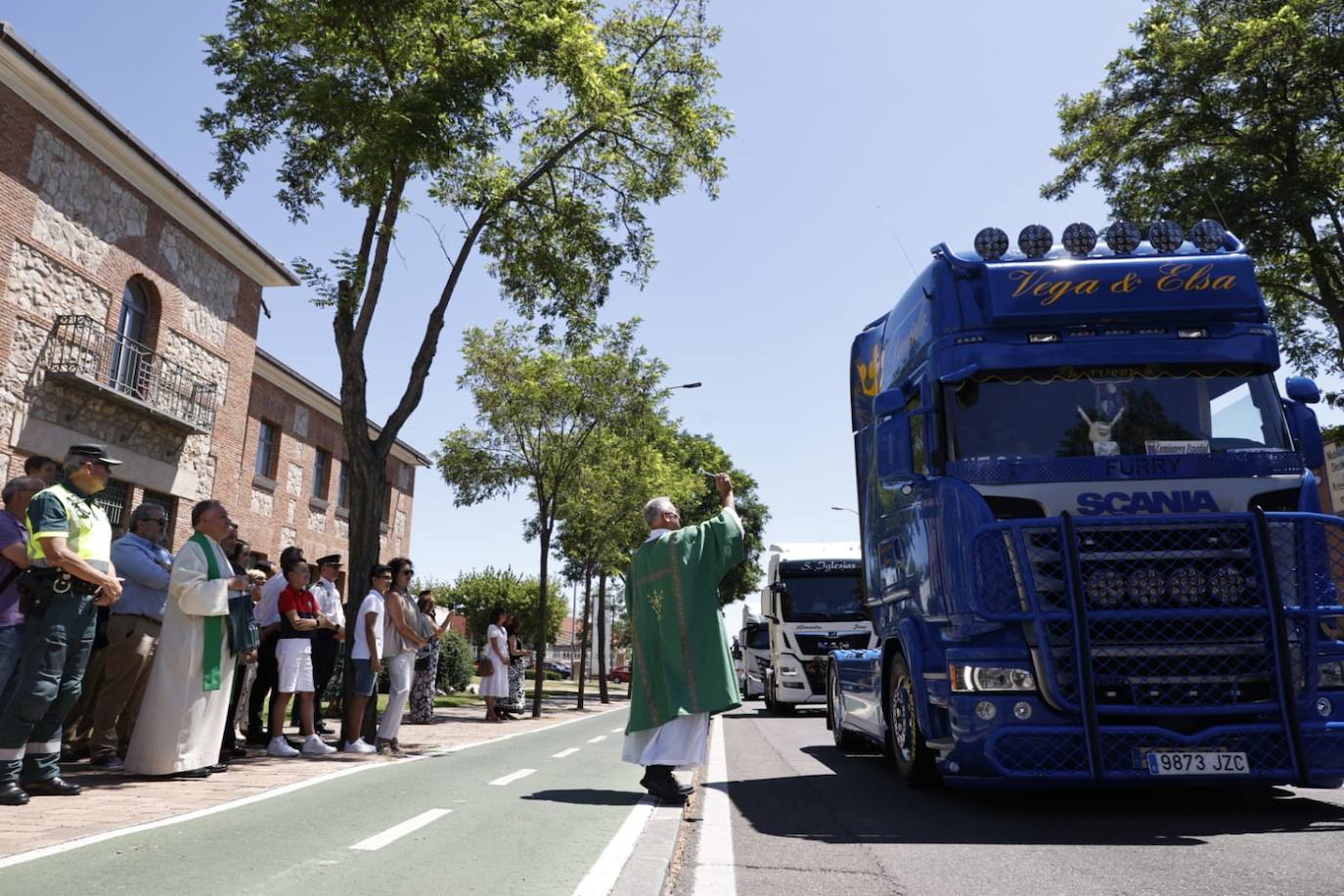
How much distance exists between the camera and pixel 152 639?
25.6 ft

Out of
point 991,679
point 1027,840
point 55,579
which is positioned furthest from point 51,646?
point 1027,840

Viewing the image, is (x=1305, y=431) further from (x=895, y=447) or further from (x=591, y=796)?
(x=591, y=796)

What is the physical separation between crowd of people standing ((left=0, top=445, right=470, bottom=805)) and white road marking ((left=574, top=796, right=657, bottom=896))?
352 cm

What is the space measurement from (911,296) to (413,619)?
602 cm

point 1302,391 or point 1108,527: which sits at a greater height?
point 1302,391

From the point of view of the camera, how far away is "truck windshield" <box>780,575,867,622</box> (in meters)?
17.9

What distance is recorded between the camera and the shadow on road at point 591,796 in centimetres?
641

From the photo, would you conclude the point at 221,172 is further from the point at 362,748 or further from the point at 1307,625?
the point at 1307,625

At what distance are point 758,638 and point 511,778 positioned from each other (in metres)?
20.6

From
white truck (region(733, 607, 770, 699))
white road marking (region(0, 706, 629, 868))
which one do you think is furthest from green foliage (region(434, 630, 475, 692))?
white road marking (region(0, 706, 629, 868))

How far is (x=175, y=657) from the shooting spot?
713 cm

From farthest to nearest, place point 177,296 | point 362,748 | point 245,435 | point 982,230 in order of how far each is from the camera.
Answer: point 245,435
point 177,296
point 362,748
point 982,230

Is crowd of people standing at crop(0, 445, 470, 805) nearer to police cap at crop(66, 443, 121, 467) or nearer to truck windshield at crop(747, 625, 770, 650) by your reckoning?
police cap at crop(66, 443, 121, 467)

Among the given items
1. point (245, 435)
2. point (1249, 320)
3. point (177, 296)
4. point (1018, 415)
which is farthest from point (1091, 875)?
point (245, 435)
